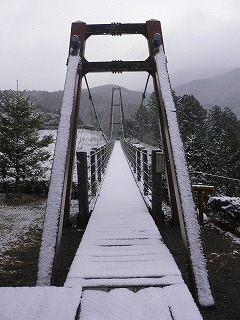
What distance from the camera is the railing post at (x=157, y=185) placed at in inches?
214

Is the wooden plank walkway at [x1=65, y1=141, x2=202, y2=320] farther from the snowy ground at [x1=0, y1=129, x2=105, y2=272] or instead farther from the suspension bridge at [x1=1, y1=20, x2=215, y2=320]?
the snowy ground at [x1=0, y1=129, x2=105, y2=272]

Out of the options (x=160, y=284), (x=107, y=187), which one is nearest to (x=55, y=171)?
(x=160, y=284)

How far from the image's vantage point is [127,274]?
276 centimetres

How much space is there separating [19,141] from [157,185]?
361 inches

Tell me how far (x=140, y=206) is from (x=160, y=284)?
3.36m

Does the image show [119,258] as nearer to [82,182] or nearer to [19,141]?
[82,182]

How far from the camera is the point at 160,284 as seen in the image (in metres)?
2.52

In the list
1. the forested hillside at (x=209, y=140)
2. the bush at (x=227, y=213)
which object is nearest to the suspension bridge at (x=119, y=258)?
the bush at (x=227, y=213)

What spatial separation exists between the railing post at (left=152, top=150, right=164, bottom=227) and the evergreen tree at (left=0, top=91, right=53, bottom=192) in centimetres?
864

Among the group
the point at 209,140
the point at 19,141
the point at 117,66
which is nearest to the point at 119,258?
the point at 117,66

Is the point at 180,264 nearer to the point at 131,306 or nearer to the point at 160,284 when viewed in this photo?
the point at 160,284

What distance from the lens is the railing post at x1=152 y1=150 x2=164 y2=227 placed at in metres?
5.43

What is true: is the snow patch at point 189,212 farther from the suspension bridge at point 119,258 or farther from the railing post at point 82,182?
the railing post at point 82,182

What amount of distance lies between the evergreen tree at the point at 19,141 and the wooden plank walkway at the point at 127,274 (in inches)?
341
